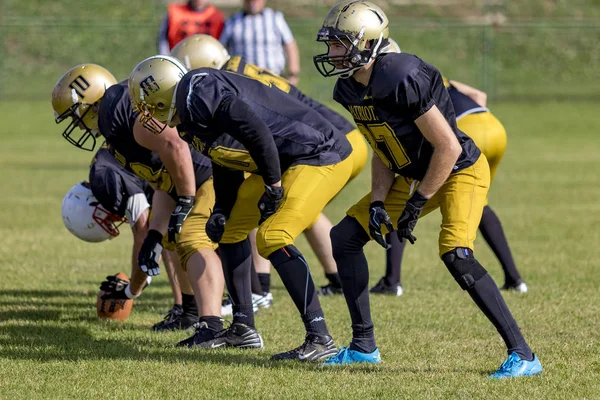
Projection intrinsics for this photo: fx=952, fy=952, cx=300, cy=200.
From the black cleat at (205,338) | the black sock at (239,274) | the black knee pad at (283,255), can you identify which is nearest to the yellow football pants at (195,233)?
the black sock at (239,274)

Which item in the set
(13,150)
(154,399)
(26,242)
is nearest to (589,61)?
(13,150)

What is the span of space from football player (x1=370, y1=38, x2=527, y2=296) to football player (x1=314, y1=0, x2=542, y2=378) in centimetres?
192

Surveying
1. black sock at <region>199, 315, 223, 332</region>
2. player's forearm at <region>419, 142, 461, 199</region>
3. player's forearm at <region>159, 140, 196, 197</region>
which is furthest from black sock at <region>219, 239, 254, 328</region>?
player's forearm at <region>419, 142, 461, 199</region>

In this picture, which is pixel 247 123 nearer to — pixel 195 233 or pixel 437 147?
pixel 437 147

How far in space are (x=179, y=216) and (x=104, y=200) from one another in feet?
3.27

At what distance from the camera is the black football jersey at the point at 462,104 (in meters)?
6.71

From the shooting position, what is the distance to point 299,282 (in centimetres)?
482

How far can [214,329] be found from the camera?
527cm

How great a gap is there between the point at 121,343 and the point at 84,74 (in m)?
1.64

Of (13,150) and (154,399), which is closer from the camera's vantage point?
(154,399)

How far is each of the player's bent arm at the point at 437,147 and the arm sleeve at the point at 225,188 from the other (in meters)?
1.17

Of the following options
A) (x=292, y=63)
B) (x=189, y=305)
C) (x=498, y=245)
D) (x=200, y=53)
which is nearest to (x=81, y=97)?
(x=200, y=53)

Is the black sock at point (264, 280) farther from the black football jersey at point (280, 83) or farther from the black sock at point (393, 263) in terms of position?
the black football jersey at point (280, 83)

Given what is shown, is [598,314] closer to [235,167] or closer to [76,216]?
[235,167]
